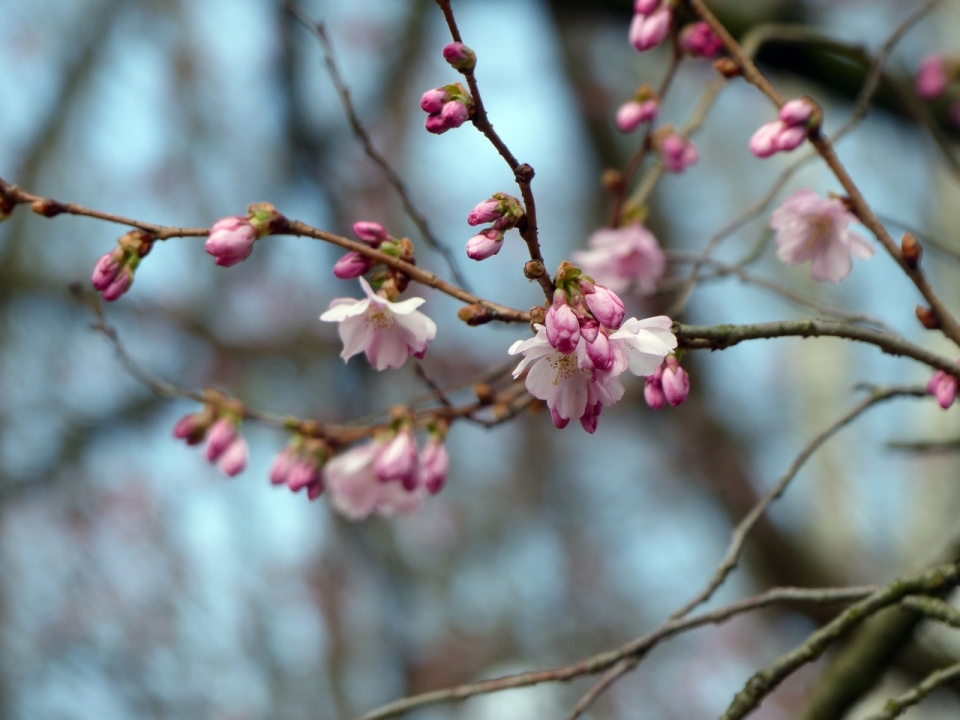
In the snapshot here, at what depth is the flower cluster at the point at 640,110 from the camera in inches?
63.9

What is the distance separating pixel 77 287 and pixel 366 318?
54 centimetres

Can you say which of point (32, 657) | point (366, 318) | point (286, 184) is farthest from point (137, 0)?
point (366, 318)

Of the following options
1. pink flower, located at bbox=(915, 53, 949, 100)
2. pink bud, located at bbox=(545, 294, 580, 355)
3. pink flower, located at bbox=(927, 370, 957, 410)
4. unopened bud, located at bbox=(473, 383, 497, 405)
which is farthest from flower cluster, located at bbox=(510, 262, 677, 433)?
pink flower, located at bbox=(915, 53, 949, 100)

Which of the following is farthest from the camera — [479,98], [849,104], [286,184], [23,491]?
[23,491]

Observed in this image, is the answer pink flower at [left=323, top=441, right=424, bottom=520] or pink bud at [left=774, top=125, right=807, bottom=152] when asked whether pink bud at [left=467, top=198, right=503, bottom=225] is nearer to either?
pink bud at [left=774, top=125, right=807, bottom=152]

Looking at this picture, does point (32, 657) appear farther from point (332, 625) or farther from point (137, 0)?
point (137, 0)

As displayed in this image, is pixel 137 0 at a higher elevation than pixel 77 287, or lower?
higher

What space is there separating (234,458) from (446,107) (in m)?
0.87

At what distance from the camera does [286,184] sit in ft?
11.6

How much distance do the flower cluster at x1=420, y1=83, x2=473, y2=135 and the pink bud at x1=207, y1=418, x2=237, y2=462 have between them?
81 cm

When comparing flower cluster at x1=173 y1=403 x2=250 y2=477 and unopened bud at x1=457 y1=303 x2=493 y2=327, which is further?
flower cluster at x1=173 y1=403 x2=250 y2=477

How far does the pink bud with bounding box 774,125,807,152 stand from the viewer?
114cm

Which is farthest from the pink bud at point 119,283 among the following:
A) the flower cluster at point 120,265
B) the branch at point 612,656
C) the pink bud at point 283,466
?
the branch at point 612,656

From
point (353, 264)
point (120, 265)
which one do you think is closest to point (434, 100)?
point (353, 264)
